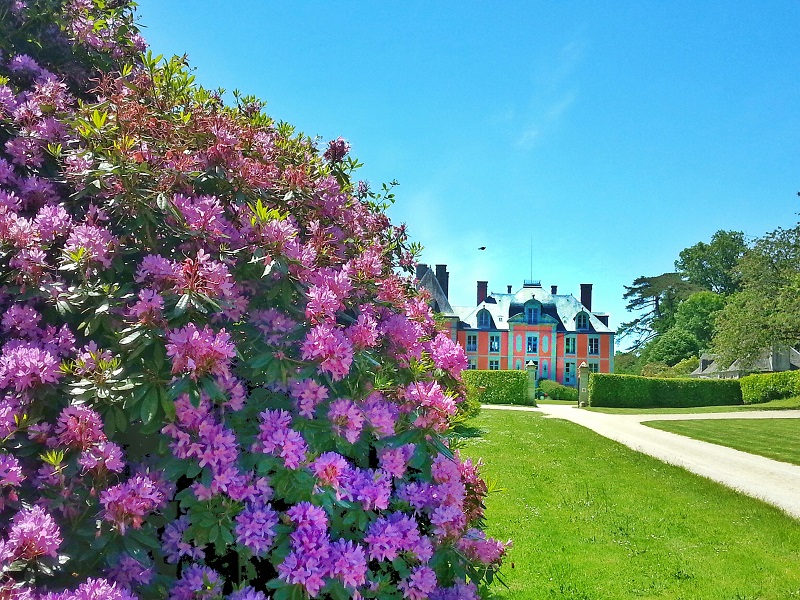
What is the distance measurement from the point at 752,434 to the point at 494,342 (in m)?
34.3

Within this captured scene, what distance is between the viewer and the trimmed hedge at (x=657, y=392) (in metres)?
34.8

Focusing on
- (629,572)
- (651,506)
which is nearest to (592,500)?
(651,506)

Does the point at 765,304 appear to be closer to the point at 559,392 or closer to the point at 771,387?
the point at 771,387

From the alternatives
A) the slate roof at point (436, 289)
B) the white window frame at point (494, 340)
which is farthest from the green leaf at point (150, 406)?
the white window frame at point (494, 340)

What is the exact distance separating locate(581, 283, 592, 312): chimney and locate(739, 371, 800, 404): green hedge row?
58.9 feet

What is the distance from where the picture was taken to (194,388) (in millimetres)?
1868

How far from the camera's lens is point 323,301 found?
7.15 ft

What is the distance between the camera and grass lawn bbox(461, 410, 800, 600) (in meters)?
4.84

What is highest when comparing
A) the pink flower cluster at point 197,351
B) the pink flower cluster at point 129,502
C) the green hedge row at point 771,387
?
the green hedge row at point 771,387

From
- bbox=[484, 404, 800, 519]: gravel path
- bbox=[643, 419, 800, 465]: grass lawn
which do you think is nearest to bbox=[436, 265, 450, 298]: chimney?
bbox=[643, 419, 800, 465]: grass lawn

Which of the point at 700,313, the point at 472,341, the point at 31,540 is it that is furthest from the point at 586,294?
the point at 31,540

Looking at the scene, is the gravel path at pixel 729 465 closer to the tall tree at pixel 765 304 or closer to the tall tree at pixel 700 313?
the tall tree at pixel 765 304

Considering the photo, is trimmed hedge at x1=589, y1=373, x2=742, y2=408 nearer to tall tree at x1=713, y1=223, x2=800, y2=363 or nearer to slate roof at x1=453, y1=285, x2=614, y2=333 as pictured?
tall tree at x1=713, y1=223, x2=800, y2=363

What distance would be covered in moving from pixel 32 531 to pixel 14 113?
176 cm
